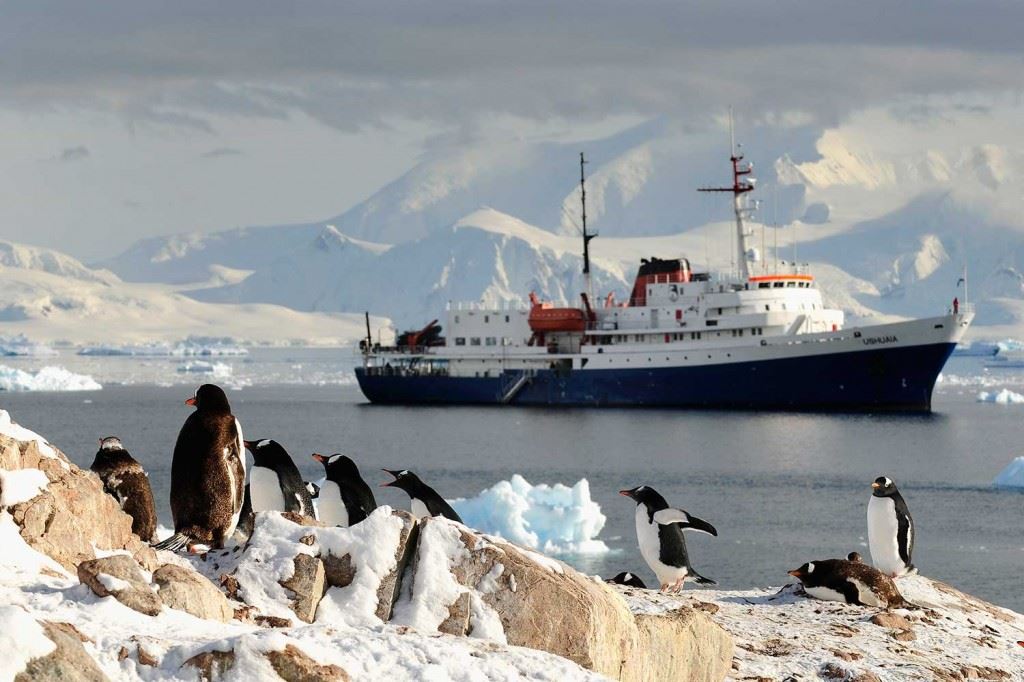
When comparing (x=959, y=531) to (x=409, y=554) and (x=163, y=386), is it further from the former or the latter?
(x=163, y=386)

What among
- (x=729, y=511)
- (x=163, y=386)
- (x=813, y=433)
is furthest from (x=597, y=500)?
(x=163, y=386)

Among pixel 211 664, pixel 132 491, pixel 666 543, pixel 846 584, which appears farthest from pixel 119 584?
pixel 666 543

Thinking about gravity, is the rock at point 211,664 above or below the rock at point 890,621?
above

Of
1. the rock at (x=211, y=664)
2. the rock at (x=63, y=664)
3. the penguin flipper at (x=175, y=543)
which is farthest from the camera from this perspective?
the penguin flipper at (x=175, y=543)

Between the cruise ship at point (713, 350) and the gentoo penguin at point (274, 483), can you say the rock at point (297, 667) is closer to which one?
the gentoo penguin at point (274, 483)

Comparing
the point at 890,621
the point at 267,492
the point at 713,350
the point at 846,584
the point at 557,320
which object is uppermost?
the point at 557,320

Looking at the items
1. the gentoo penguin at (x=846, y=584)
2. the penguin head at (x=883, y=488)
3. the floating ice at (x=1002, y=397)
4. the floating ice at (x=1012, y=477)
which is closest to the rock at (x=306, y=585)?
the gentoo penguin at (x=846, y=584)

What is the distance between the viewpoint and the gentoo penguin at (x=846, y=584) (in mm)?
12555

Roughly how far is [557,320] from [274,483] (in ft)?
210

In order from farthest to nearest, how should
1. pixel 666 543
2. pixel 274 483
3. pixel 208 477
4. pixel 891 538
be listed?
pixel 891 538
pixel 666 543
pixel 274 483
pixel 208 477

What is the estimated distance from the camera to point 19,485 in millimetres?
7727

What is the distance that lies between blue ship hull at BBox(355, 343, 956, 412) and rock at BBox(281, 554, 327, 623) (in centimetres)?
6114

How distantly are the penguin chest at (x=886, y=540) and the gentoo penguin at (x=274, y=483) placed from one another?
5445 millimetres

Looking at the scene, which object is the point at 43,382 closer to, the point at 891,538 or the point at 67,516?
the point at 891,538
